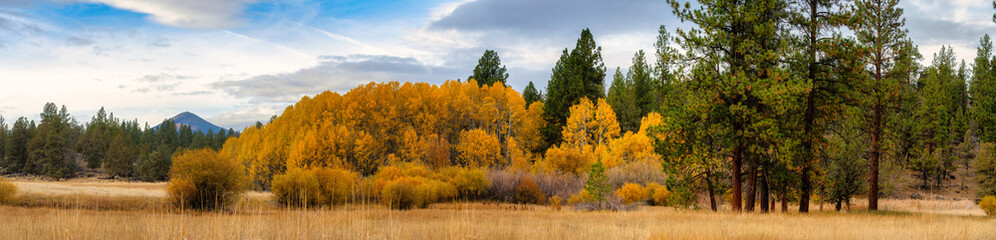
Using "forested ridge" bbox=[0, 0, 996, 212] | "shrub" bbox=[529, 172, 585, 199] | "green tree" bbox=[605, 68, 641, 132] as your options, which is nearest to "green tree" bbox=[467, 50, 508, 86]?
"forested ridge" bbox=[0, 0, 996, 212]

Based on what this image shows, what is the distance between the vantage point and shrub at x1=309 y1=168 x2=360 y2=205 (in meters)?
23.1

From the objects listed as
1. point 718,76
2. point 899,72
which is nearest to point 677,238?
point 718,76

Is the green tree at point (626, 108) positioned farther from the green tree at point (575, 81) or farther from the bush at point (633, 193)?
the bush at point (633, 193)

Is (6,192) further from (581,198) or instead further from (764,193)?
(764,193)

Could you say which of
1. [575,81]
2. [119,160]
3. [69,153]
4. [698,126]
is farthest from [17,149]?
[698,126]

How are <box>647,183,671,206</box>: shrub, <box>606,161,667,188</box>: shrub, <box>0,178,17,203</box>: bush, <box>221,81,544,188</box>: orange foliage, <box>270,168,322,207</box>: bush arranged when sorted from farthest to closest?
1. <box>221,81,544,188</box>: orange foliage
2. <box>606,161,667,188</box>: shrub
3. <box>647,183,671,206</box>: shrub
4. <box>270,168,322,207</box>: bush
5. <box>0,178,17,203</box>: bush

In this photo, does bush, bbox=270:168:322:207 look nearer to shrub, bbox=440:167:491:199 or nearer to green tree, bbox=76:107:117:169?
shrub, bbox=440:167:491:199

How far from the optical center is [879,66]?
969 inches

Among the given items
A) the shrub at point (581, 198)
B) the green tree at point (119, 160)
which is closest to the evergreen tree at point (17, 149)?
the green tree at point (119, 160)

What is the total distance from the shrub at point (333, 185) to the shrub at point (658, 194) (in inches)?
535

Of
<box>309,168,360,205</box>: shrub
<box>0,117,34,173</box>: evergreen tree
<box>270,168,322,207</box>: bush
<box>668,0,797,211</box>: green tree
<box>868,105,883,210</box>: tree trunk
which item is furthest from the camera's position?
<box>0,117,34,173</box>: evergreen tree

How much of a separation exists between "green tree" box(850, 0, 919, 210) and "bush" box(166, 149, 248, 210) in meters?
20.0

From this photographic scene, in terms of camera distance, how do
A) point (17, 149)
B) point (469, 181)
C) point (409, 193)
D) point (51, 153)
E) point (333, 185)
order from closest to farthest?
point (409, 193), point (333, 185), point (469, 181), point (51, 153), point (17, 149)

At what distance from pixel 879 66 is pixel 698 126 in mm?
10550
